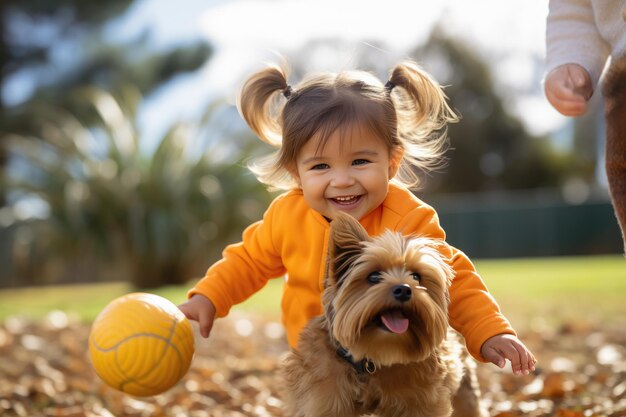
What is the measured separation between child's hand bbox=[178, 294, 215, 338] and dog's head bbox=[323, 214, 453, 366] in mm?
919

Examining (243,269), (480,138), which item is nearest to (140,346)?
(243,269)

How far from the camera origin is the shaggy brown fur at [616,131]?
3.08 m

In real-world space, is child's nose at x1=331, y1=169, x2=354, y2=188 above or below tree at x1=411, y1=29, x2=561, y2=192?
below

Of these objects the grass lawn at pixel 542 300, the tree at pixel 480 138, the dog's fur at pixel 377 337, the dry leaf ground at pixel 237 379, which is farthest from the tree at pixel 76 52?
the dog's fur at pixel 377 337

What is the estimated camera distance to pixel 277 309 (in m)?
10.8

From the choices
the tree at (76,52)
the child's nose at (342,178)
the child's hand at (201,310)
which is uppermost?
the tree at (76,52)

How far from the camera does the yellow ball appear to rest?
3.30m

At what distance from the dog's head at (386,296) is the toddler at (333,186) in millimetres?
473

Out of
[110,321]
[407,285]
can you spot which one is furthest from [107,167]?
[407,285]

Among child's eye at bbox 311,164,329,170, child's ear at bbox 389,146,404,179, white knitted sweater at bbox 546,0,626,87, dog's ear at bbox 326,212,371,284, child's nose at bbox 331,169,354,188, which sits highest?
white knitted sweater at bbox 546,0,626,87

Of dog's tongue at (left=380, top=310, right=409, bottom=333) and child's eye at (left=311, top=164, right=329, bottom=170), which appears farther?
child's eye at (left=311, top=164, right=329, bottom=170)

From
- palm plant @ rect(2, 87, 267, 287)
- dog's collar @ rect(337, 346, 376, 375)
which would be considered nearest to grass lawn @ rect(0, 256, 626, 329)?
palm plant @ rect(2, 87, 267, 287)

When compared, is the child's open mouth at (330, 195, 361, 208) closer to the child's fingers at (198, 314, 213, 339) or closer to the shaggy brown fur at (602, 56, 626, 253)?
the child's fingers at (198, 314, 213, 339)

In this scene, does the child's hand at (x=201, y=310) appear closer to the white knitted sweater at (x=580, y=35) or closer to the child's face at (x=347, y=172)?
the child's face at (x=347, y=172)
